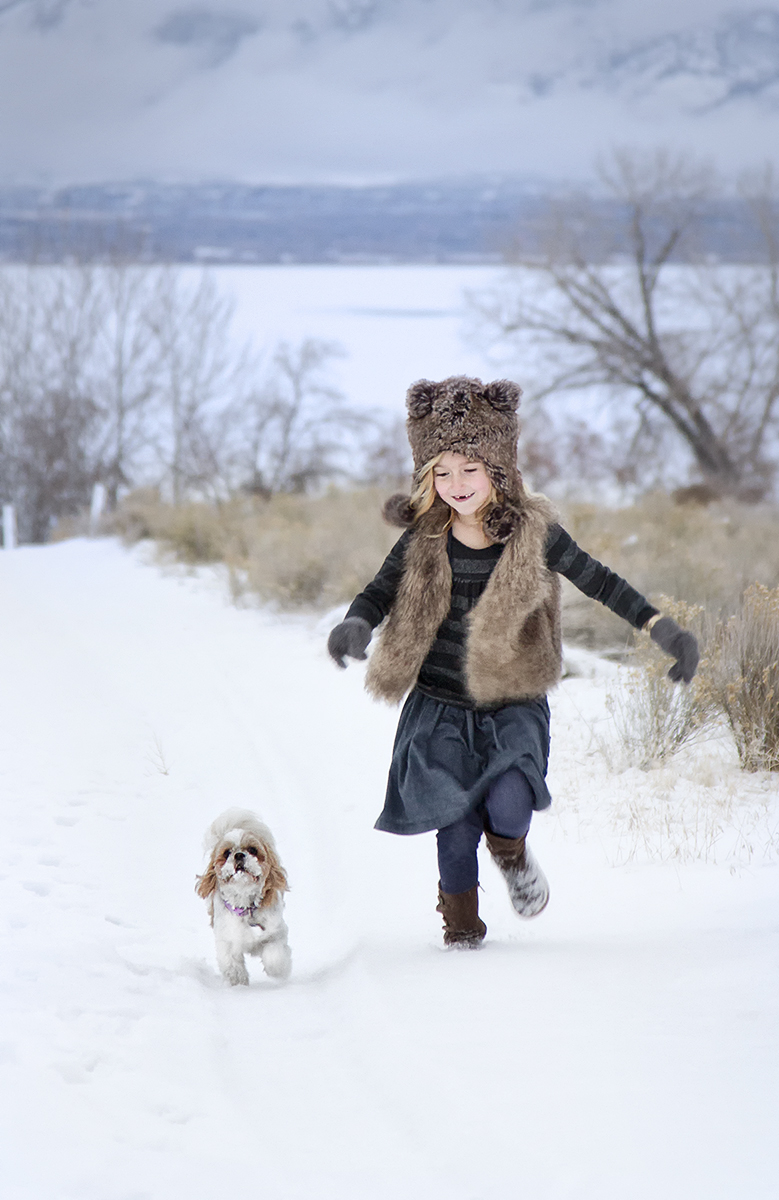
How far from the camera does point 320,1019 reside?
289cm

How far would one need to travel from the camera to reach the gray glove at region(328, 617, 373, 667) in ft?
10.1

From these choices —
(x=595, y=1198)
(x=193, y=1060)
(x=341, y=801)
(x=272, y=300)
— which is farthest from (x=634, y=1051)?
(x=272, y=300)

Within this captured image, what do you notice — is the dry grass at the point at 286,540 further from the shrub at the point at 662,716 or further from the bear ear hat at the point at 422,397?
the bear ear hat at the point at 422,397

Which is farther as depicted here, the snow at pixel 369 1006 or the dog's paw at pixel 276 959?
the dog's paw at pixel 276 959

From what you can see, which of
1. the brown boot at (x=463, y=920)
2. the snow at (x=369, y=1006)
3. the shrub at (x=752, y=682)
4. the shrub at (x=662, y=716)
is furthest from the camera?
the shrub at (x=662, y=716)

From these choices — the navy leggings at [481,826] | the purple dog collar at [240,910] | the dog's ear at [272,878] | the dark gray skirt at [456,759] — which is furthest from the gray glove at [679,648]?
the purple dog collar at [240,910]

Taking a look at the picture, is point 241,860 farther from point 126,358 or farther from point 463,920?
point 126,358

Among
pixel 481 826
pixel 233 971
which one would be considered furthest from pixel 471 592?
pixel 233 971

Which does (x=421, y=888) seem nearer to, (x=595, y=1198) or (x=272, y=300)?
(x=595, y=1198)

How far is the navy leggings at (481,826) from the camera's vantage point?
3.13m

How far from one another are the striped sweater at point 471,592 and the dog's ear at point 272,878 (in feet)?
2.29

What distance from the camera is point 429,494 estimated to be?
10.8 ft

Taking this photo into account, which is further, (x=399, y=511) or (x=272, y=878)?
(x=399, y=511)

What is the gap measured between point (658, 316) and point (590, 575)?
62.8 ft
